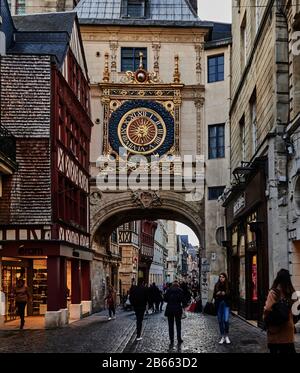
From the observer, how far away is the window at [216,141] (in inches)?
1361

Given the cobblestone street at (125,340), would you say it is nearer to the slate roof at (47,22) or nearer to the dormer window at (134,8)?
the slate roof at (47,22)

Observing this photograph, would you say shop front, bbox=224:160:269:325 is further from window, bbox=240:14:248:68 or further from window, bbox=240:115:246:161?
window, bbox=240:14:248:68

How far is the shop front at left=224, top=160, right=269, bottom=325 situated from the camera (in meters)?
19.4

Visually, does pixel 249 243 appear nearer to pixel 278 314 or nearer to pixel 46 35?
pixel 46 35

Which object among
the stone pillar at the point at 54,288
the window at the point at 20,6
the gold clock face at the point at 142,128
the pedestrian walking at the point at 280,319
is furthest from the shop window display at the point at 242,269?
the window at the point at 20,6

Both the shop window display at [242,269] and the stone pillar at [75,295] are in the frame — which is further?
the stone pillar at [75,295]

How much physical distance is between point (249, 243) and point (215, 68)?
14.6 m

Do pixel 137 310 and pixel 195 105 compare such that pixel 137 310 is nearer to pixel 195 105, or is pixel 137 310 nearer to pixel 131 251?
pixel 195 105

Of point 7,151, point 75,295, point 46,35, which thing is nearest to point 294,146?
point 7,151

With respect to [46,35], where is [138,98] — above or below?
below

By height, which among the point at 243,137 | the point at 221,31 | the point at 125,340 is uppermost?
the point at 221,31

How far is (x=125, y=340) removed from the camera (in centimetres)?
1686

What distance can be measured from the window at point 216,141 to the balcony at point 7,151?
1449 cm

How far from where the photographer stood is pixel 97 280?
34906mm
